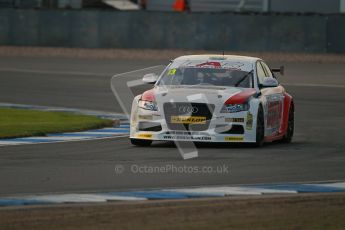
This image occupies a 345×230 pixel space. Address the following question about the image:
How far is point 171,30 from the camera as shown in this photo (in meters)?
44.3

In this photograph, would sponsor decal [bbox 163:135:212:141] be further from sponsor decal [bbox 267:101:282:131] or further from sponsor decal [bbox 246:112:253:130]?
sponsor decal [bbox 267:101:282:131]

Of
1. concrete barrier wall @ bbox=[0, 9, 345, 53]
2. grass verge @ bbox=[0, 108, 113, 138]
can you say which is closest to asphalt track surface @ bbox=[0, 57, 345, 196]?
grass verge @ bbox=[0, 108, 113, 138]

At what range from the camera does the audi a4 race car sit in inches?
679

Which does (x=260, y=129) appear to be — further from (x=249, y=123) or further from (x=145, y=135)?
(x=145, y=135)

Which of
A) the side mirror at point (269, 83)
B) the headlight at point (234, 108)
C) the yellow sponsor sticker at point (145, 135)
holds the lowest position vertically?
the yellow sponsor sticker at point (145, 135)

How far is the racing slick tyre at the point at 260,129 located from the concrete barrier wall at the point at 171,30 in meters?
24.0

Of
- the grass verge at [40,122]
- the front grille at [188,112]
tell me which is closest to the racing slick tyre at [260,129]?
the front grille at [188,112]

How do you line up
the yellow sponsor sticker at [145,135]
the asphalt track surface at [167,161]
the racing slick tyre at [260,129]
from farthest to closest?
the racing slick tyre at [260,129], the yellow sponsor sticker at [145,135], the asphalt track surface at [167,161]

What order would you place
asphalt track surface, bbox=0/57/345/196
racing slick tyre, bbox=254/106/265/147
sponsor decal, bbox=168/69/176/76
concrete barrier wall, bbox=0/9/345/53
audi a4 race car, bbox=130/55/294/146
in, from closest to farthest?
asphalt track surface, bbox=0/57/345/196 < audi a4 race car, bbox=130/55/294/146 < racing slick tyre, bbox=254/106/265/147 < sponsor decal, bbox=168/69/176/76 < concrete barrier wall, bbox=0/9/345/53

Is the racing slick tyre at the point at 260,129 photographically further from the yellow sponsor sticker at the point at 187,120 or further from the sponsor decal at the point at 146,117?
the sponsor decal at the point at 146,117

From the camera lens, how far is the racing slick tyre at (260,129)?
57.5ft

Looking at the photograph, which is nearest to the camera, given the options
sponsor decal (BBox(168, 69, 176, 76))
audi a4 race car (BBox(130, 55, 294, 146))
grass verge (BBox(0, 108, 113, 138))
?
audi a4 race car (BBox(130, 55, 294, 146))

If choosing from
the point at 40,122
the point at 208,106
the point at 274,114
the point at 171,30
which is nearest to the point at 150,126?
the point at 208,106

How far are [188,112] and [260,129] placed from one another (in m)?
1.14
